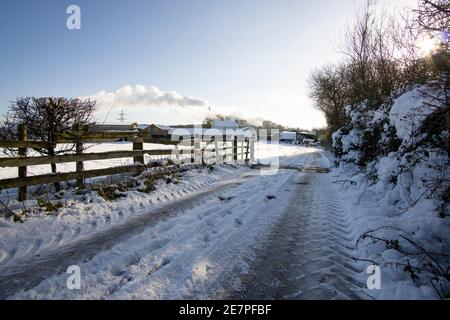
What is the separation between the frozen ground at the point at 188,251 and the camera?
3.38 m

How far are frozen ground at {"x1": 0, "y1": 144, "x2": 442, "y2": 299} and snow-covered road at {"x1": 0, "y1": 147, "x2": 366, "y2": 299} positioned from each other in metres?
0.01

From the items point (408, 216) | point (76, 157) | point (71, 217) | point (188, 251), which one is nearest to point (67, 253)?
point (71, 217)

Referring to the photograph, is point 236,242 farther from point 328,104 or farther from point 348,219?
point 328,104

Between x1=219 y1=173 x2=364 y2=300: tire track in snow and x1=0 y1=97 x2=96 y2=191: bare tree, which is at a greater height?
x1=0 y1=97 x2=96 y2=191: bare tree

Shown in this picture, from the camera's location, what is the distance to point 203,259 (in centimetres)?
416

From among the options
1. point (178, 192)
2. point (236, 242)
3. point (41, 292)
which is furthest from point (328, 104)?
point (41, 292)

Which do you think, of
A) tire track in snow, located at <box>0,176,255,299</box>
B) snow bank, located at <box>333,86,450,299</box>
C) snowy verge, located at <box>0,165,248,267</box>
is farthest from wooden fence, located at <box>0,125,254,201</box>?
snow bank, located at <box>333,86,450,299</box>

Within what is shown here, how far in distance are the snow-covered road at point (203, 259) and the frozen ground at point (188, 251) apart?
0.5 inches

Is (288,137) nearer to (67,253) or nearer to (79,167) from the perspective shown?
(79,167)

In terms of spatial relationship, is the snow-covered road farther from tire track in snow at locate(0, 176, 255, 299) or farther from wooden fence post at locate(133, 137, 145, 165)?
wooden fence post at locate(133, 137, 145, 165)

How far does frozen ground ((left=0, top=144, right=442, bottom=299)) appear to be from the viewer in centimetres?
338

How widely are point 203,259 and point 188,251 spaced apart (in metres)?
0.36

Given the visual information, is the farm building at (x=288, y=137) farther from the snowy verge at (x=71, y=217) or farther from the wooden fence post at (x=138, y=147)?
the snowy verge at (x=71, y=217)
